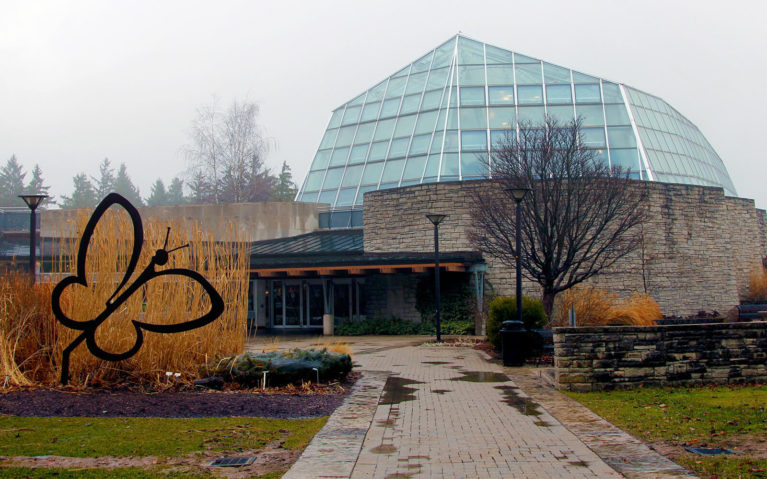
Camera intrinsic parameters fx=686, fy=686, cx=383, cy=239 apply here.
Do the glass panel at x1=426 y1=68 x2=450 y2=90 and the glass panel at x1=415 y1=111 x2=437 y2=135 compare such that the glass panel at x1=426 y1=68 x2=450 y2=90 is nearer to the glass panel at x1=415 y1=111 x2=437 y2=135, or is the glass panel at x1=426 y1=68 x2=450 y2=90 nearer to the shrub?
the glass panel at x1=415 y1=111 x2=437 y2=135

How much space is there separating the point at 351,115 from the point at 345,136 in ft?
6.57

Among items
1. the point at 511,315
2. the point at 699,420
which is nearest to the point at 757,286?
the point at 511,315

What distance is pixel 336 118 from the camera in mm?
38781

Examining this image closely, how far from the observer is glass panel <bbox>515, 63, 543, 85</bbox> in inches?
1330

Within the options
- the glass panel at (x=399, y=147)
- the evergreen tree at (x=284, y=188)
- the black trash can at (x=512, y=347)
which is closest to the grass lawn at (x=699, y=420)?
the black trash can at (x=512, y=347)

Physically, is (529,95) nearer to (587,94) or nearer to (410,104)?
(587,94)

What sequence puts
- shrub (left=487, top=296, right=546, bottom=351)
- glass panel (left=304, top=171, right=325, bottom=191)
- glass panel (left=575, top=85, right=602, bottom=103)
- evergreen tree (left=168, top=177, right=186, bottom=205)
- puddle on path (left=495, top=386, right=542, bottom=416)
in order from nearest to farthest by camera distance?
puddle on path (left=495, top=386, right=542, bottom=416), shrub (left=487, top=296, right=546, bottom=351), glass panel (left=575, top=85, right=602, bottom=103), glass panel (left=304, top=171, right=325, bottom=191), evergreen tree (left=168, top=177, right=186, bottom=205)

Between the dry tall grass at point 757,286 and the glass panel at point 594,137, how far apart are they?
9.26 meters

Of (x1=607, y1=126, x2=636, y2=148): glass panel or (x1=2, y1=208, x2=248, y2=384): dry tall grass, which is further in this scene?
(x1=607, y1=126, x2=636, y2=148): glass panel

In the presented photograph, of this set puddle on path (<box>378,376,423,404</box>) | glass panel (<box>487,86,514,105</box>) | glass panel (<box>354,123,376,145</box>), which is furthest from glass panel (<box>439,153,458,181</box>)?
puddle on path (<box>378,376,423,404</box>)

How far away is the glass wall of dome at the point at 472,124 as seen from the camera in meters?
30.0

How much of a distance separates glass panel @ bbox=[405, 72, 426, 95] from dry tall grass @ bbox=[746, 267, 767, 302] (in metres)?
17.9

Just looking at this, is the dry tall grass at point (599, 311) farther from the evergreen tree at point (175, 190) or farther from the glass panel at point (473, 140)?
the evergreen tree at point (175, 190)

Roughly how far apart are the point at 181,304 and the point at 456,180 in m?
17.8
